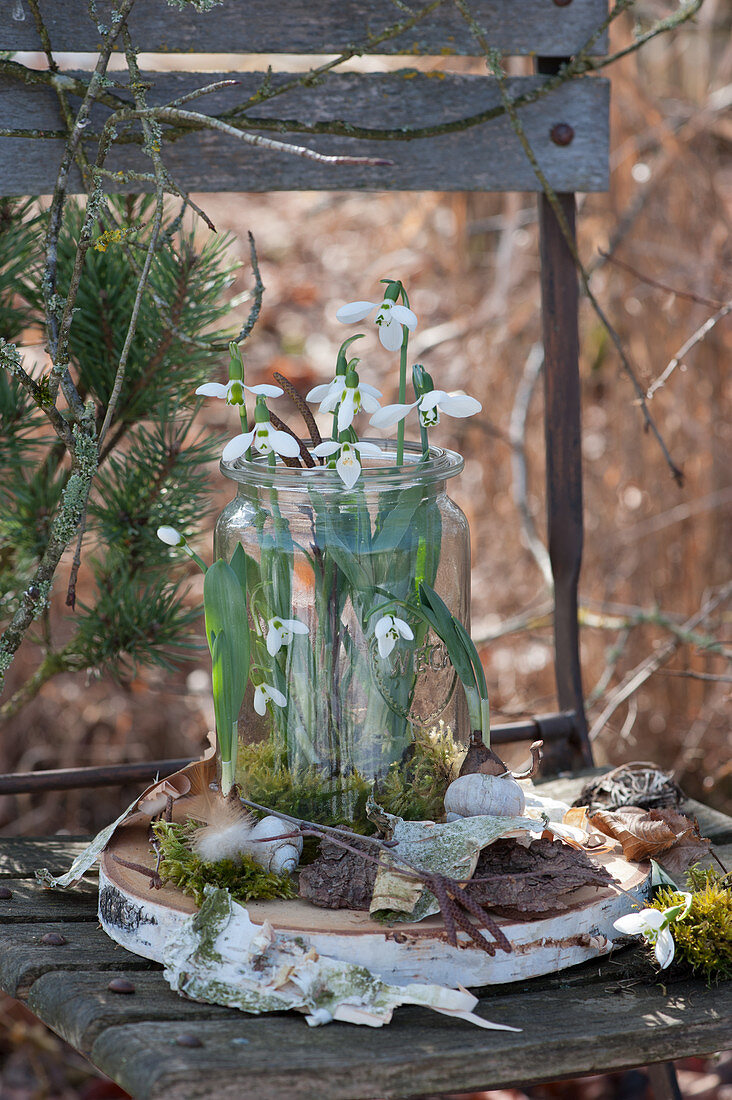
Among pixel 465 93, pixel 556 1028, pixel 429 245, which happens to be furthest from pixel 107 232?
pixel 429 245

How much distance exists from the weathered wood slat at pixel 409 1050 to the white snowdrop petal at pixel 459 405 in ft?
1.31

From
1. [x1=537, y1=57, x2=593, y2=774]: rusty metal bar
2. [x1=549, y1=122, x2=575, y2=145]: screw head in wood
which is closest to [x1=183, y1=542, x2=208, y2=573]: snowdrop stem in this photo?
[x1=537, y1=57, x2=593, y2=774]: rusty metal bar

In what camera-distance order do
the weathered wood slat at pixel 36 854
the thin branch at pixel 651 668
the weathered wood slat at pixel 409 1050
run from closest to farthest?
the weathered wood slat at pixel 409 1050
the weathered wood slat at pixel 36 854
the thin branch at pixel 651 668

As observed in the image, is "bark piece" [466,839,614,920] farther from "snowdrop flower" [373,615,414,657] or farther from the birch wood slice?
"snowdrop flower" [373,615,414,657]

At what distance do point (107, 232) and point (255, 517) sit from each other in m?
0.24

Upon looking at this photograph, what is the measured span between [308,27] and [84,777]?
0.78 m

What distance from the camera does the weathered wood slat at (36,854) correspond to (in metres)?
0.93

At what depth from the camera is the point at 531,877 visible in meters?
0.73

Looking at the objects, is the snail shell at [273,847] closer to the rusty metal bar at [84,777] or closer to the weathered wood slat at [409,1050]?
the weathered wood slat at [409,1050]

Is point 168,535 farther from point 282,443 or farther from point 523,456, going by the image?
point 523,456

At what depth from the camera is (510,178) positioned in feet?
3.69

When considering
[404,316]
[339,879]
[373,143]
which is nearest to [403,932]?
[339,879]

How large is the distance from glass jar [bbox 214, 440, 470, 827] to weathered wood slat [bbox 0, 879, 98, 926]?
170mm

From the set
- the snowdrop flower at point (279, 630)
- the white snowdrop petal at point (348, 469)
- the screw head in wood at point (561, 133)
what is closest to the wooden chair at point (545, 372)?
the screw head in wood at point (561, 133)
